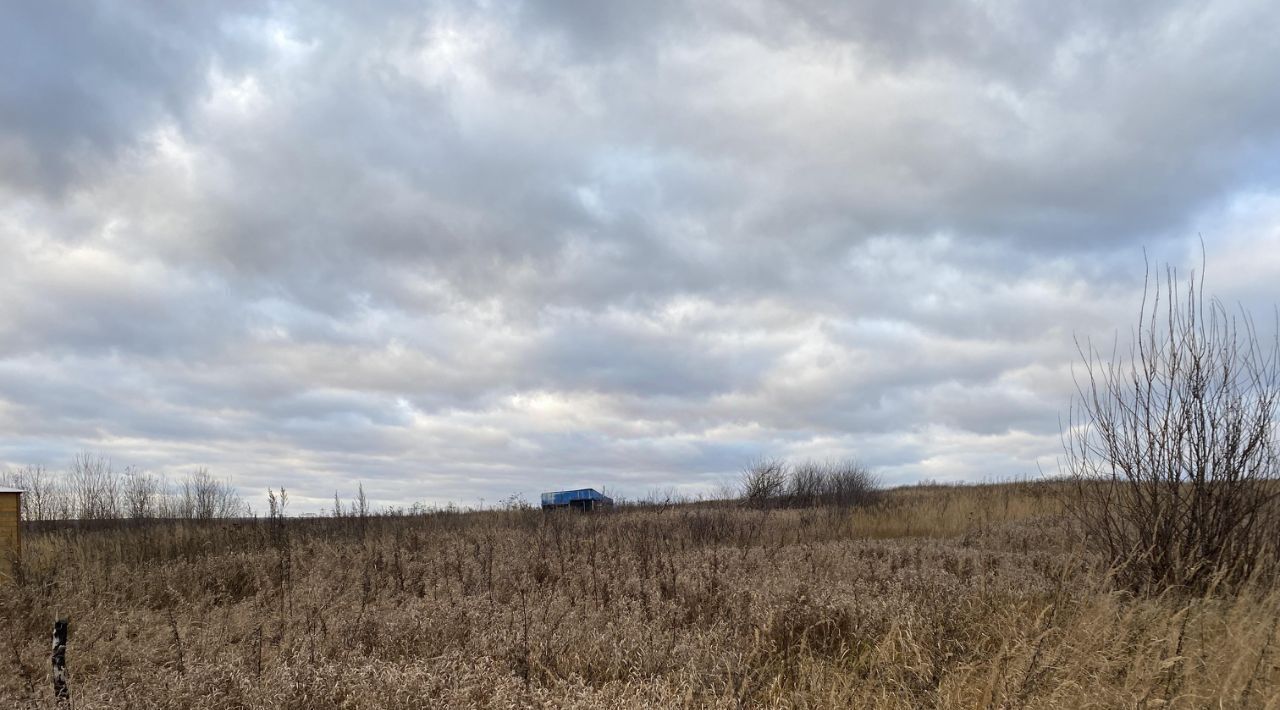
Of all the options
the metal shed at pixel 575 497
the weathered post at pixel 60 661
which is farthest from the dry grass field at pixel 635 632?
the metal shed at pixel 575 497

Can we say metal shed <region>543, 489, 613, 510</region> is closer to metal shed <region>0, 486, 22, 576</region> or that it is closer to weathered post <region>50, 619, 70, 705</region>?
metal shed <region>0, 486, 22, 576</region>

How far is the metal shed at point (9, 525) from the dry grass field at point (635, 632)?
0.60 m

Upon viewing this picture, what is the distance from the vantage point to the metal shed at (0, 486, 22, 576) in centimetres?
1248

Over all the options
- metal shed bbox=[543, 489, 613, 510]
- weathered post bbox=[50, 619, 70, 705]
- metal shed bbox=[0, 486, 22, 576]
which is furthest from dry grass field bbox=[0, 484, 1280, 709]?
metal shed bbox=[543, 489, 613, 510]

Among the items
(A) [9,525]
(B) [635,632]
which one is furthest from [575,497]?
(B) [635,632]

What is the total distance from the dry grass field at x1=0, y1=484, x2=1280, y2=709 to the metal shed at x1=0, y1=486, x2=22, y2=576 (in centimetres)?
60

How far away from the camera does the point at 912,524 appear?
17375 millimetres

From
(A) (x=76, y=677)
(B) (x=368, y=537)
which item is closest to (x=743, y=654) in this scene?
(A) (x=76, y=677)

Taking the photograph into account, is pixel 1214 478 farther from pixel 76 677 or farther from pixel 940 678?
pixel 76 677

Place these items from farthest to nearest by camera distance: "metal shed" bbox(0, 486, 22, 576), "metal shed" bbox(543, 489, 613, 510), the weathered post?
"metal shed" bbox(543, 489, 613, 510) < "metal shed" bbox(0, 486, 22, 576) < the weathered post

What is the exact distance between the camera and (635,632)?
674 centimetres

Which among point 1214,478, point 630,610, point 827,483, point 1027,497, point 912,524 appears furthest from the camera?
point 827,483

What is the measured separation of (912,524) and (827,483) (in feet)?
41.3

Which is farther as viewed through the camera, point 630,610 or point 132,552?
point 132,552
